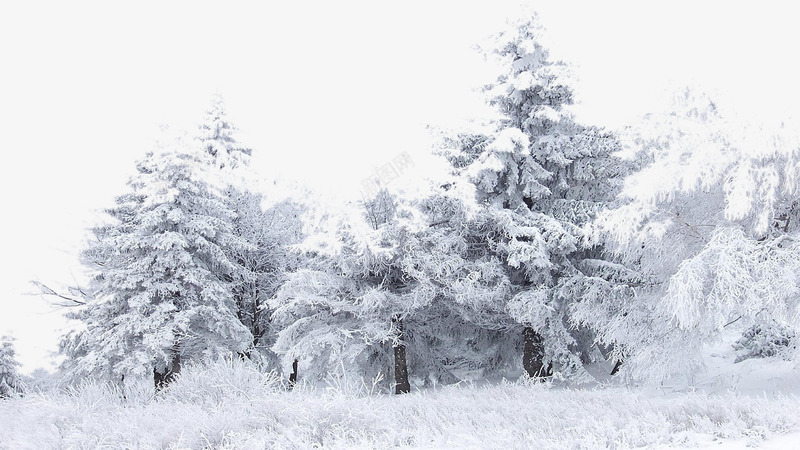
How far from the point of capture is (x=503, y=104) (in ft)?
44.3

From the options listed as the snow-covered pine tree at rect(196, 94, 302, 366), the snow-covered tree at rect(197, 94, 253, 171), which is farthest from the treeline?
the snow-covered tree at rect(197, 94, 253, 171)

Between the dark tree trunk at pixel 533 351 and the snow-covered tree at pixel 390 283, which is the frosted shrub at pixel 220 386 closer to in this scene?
the snow-covered tree at pixel 390 283

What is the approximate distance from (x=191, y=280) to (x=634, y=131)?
11.8m

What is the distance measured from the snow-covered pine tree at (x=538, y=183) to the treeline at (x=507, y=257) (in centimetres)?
5

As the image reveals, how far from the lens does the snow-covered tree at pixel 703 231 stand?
315 inches

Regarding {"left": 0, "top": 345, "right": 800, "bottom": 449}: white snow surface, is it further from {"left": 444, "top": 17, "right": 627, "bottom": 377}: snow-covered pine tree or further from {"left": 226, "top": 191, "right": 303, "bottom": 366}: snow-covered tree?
{"left": 226, "top": 191, "right": 303, "bottom": 366}: snow-covered tree

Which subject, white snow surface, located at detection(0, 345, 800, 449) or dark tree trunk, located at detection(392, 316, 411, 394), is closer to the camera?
white snow surface, located at detection(0, 345, 800, 449)

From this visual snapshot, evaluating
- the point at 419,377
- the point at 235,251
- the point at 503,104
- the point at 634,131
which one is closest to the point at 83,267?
the point at 235,251

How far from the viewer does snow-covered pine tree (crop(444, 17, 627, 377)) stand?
12000 mm

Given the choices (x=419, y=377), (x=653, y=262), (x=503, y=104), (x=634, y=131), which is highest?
(x=503, y=104)

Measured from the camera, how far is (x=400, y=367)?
13.3 metres

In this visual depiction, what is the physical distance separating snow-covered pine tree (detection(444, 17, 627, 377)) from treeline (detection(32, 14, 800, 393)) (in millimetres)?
54

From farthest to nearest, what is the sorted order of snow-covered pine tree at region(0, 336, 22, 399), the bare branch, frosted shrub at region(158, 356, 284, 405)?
1. snow-covered pine tree at region(0, 336, 22, 399)
2. the bare branch
3. frosted shrub at region(158, 356, 284, 405)

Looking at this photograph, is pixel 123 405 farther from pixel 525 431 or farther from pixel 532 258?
pixel 532 258
